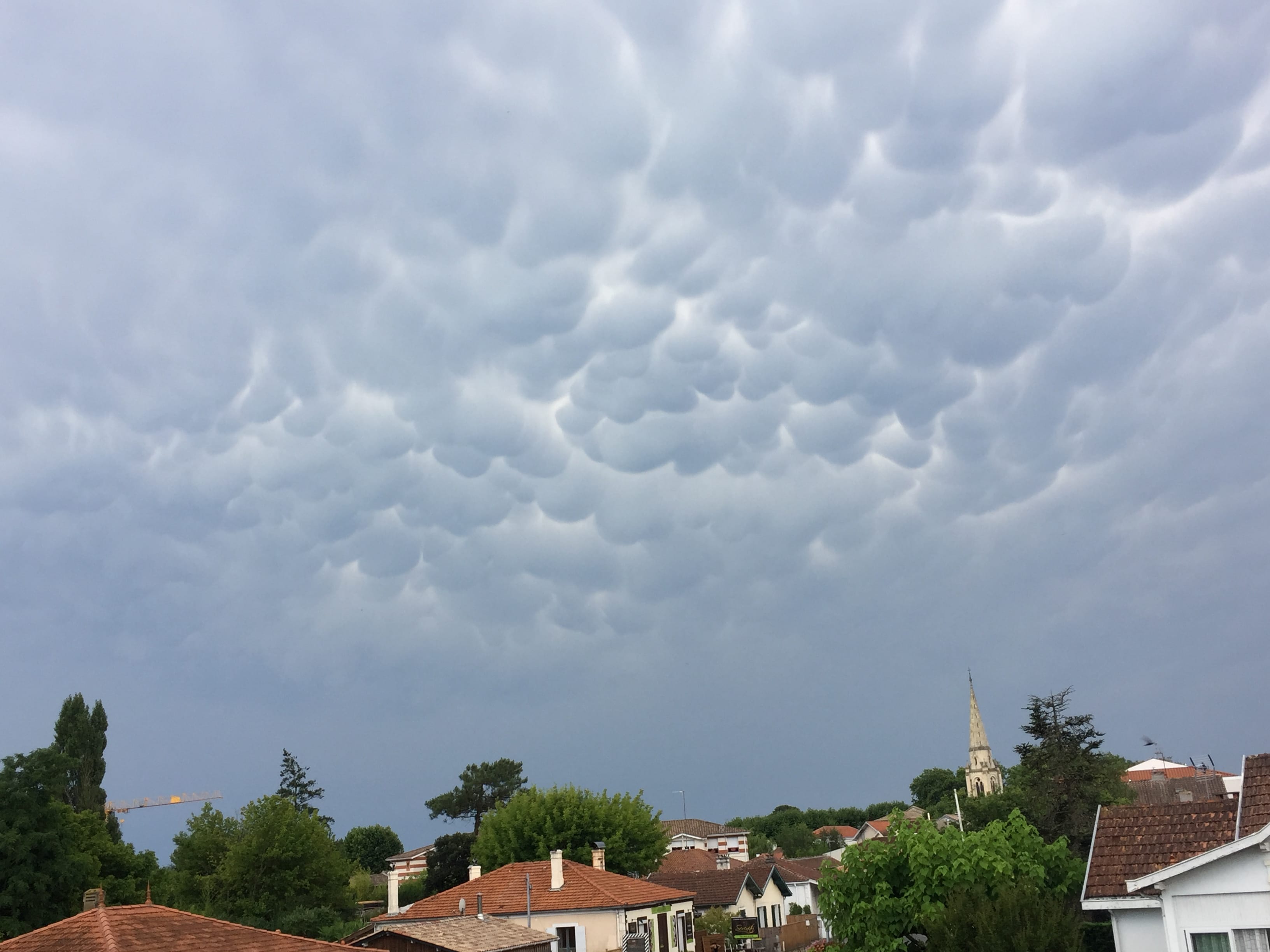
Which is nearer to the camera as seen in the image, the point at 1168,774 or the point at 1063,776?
the point at 1063,776

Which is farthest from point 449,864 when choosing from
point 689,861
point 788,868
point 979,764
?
point 979,764

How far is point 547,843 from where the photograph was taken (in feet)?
201

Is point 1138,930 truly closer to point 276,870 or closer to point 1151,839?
point 1151,839

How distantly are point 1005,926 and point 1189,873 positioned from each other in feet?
11.7

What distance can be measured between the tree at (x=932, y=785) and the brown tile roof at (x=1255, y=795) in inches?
6001

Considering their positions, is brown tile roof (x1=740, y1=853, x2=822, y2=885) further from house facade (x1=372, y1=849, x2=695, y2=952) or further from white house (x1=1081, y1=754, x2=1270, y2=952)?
white house (x1=1081, y1=754, x2=1270, y2=952)

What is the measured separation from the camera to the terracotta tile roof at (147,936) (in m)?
18.2

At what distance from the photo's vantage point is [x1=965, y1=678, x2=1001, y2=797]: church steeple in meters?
178

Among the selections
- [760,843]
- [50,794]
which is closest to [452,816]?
[760,843]

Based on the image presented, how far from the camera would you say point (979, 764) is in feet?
609

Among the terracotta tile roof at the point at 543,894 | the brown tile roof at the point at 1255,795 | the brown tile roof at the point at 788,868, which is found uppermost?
the brown tile roof at the point at 1255,795

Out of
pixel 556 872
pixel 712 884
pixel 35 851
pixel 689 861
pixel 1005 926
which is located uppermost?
pixel 35 851

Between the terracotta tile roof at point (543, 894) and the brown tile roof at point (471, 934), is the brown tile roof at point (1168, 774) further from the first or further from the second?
the brown tile roof at point (471, 934)

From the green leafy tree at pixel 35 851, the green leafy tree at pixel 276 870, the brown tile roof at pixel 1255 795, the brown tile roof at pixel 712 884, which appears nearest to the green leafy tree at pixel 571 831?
the brown tile roof at pixel 712 884
